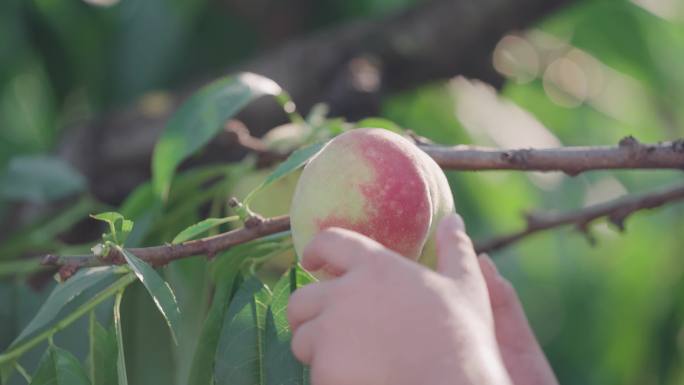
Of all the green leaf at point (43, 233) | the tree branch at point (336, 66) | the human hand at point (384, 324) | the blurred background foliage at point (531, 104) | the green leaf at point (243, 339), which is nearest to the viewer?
the human hand at point (384, 324)

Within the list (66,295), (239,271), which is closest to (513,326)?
(239,271)

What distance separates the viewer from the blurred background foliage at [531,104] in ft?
5.34

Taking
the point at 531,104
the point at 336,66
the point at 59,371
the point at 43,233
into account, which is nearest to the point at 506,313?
the point at 59,371

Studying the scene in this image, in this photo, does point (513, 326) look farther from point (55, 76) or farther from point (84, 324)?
point (55, 76)

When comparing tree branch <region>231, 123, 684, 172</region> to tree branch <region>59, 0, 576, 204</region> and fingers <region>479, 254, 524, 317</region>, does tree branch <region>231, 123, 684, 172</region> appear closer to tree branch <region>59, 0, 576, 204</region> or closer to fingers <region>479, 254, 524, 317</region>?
fingers <region>479, 254, 524, 317</region>

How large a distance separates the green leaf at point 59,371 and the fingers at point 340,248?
17 cm

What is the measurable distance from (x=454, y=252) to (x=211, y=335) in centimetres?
18

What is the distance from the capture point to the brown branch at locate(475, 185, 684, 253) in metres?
0.87

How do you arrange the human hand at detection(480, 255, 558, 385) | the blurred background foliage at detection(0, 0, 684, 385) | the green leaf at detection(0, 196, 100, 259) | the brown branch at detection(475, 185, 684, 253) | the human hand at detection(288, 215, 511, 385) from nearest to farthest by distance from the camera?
1. the human hand at detection(288, 215, 511, 385)
2. the human hand at detection(480, 255, 558, 385)
3. the brown branch at detection(475, 185, 684, 253)
4. the green leaf at detection(0, 196, 100, 259)
5. the blurred background foliage at detection(0, 0, 684, 385)

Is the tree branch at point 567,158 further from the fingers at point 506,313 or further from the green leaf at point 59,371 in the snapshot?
the green leaf at point 59,371

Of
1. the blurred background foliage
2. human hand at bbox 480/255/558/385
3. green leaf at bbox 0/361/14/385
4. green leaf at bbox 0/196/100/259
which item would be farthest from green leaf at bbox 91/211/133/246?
the blurred background foliage

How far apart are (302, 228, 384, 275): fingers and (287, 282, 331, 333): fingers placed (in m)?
0.01

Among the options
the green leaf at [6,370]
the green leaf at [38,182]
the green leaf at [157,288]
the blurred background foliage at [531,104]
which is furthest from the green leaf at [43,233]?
the green leaf at [157,288]

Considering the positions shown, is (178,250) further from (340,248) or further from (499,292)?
(499,292)
